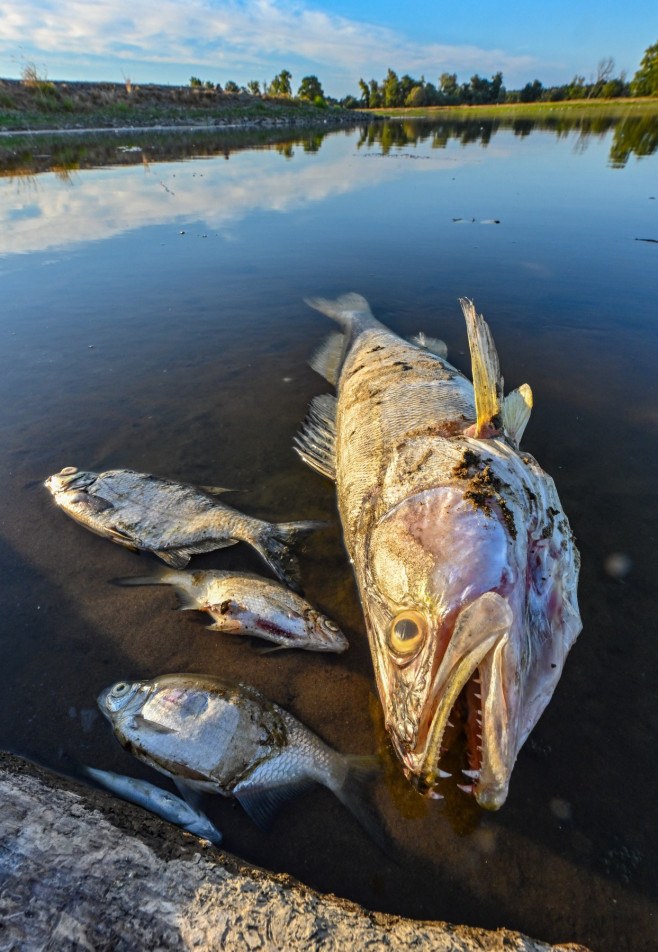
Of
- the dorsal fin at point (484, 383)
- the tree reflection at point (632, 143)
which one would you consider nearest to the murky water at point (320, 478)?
the dorsal fin at point (484, 383)

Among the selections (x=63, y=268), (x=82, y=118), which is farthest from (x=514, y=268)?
(x=82, y=118)

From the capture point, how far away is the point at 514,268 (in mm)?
8852

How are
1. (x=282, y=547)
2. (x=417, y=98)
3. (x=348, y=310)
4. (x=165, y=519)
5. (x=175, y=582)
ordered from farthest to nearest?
(x=417, y=98), (x=348, y=310), (x=165, y=519), (x=282, y=547), (x=175, y=582)

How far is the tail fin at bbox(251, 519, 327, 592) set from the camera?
3.30 m

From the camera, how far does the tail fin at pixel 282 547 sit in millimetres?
3305

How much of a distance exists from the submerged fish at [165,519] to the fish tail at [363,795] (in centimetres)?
129

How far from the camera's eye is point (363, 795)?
2.22m

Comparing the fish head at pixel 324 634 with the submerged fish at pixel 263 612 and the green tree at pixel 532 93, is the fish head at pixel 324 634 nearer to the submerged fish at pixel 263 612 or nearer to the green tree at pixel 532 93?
the submerged fish at pixel 263 612

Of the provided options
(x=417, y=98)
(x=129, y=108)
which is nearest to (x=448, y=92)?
(x=417, y=98)

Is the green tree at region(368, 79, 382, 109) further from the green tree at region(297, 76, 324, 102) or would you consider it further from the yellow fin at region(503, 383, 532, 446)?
the yellow fin at region(503, 383, 532, 446)

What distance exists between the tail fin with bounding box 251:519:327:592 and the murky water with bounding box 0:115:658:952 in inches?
5.1

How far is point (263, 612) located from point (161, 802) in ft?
3.56

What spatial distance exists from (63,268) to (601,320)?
10.2m

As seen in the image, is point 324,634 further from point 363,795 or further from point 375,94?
point 375,94
